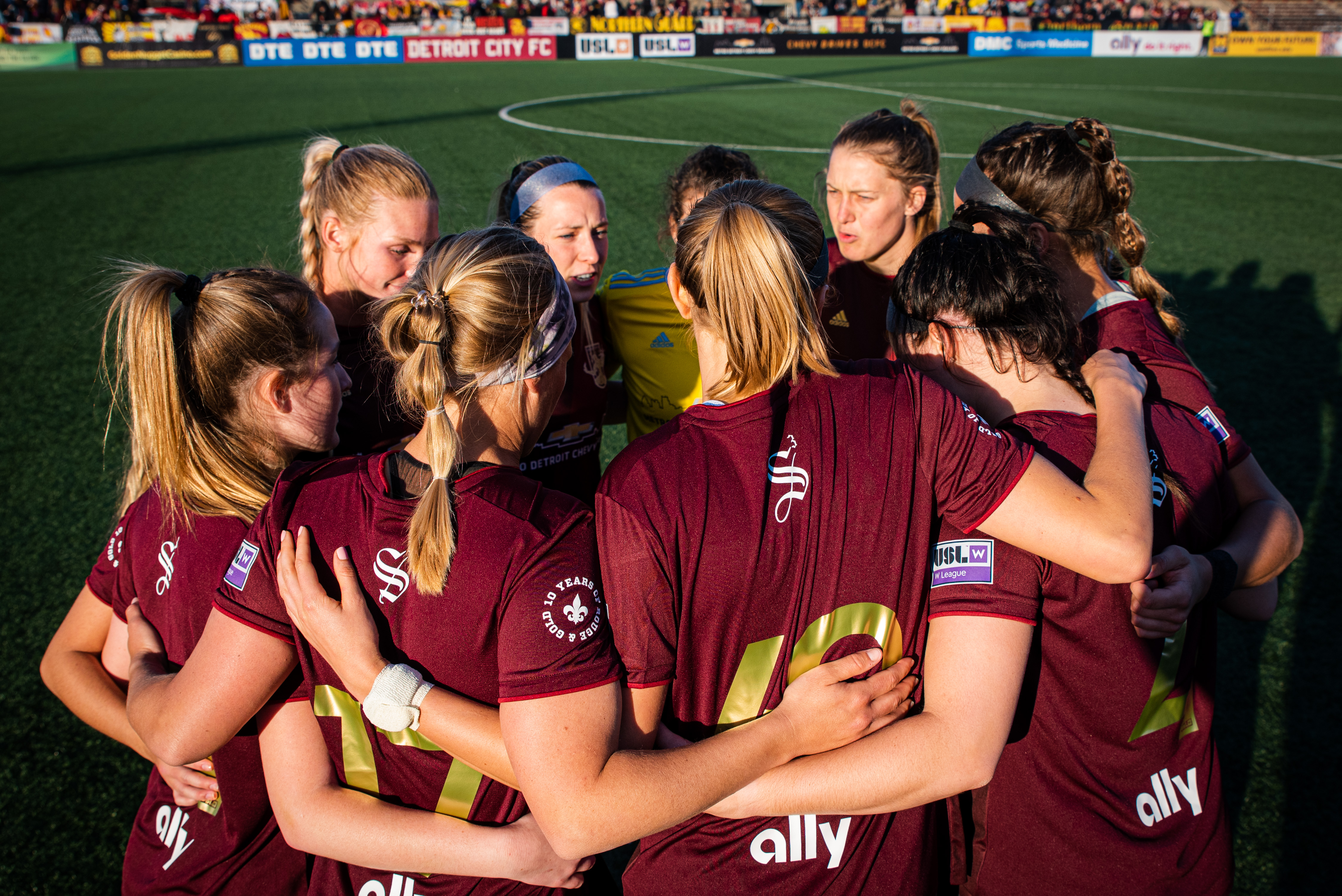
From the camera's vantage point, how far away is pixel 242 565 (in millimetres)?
1503

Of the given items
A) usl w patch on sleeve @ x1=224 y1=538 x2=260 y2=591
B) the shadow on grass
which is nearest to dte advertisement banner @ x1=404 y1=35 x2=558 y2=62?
the shadow on grass

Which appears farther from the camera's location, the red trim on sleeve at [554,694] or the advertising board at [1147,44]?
the advertising board at [1147,44]

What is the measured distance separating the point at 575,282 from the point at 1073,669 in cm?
193

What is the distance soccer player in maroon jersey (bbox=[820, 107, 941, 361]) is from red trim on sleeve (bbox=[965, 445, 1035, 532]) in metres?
1.64

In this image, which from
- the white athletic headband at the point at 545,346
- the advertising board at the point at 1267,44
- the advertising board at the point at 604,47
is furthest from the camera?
the advertising board at the point at 1267,44

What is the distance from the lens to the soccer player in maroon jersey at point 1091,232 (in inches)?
86.2

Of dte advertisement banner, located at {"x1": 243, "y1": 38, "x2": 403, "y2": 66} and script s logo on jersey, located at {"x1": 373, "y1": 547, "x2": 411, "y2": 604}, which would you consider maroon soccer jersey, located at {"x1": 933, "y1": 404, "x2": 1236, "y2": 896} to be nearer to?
script s logo on jersey, located at {"x1": 373, "y1": 547, "x2": 411, "y2": 604}

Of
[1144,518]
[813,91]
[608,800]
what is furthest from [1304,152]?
[608,800]

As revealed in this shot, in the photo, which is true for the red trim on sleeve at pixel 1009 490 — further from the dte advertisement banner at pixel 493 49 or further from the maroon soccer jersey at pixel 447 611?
the dte advertisement banner at pixel 493 49

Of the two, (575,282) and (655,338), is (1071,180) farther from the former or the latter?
(575,282)

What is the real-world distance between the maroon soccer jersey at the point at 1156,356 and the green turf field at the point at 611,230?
59.6 inches

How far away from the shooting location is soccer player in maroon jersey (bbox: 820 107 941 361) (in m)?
3.13

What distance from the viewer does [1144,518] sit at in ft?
4.86

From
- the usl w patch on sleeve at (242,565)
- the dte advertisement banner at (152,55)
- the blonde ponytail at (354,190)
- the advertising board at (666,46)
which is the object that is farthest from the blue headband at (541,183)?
the dte advertisement banner at (152,55)
